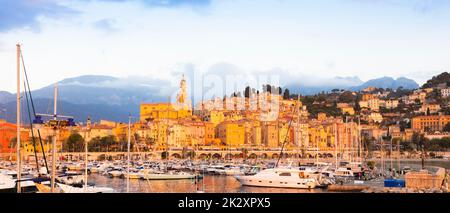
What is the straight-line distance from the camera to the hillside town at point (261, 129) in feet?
159

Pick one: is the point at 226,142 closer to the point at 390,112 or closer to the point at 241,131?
the point at 241,131

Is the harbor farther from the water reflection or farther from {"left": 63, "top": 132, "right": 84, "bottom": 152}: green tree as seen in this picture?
{"left": 63, "top": 132, "right": 84, "bottom": 152}: green tree

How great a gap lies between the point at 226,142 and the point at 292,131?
238 inches

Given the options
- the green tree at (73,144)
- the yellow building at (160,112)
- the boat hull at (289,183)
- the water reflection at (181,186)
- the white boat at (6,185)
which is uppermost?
the yellow building at (160,112)

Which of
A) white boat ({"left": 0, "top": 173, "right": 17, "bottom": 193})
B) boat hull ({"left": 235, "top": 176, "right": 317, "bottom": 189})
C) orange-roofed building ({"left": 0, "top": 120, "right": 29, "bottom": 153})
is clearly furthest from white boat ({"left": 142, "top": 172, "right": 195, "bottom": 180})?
white boat ({"left": 0, "top": 173, "right": 17, "bottom": 193})

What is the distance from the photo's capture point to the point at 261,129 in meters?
56.7

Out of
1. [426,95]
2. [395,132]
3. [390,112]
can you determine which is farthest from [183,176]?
[426,95]

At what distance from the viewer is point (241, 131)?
55969 millimetres

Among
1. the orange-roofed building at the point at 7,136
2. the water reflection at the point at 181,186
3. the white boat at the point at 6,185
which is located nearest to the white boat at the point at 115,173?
the water reflection at the point at 181,186

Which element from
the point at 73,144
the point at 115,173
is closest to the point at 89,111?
the point at 73,144

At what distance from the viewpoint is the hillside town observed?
159ft

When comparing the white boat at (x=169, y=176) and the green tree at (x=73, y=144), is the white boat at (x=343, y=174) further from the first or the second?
the green tree at (x=73, y=144)

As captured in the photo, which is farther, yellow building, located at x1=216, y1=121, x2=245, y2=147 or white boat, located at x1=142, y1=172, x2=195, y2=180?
yellow building, located at x1=216, y1=121, x2=245, y2=147

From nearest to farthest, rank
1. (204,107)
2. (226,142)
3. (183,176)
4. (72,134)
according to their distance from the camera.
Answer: (183,176), (72,134), (226,142), (204,107)
